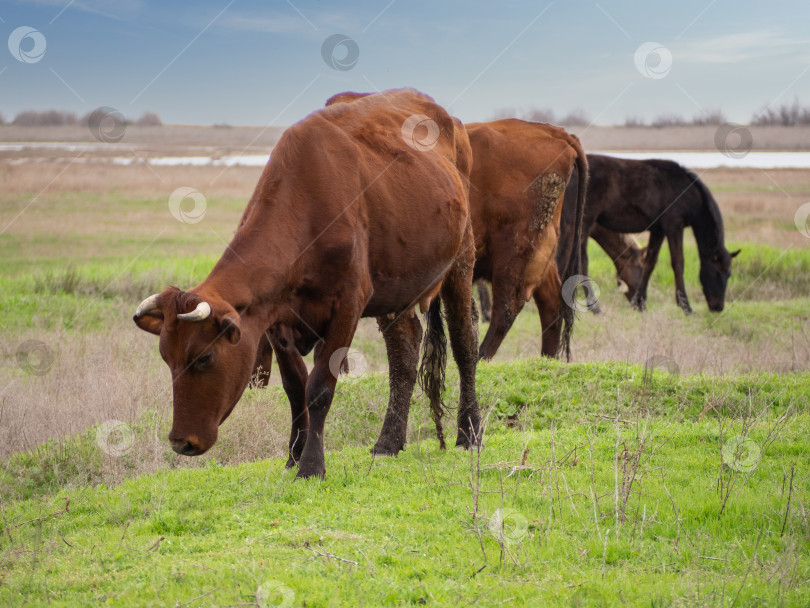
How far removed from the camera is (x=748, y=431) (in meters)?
6.73

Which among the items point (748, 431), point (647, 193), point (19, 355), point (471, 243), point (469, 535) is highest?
point (647, 193)

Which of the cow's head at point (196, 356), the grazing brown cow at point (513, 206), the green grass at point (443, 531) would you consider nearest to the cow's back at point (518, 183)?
the grazing brown cow at point (513, 206)

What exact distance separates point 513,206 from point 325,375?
482 cm

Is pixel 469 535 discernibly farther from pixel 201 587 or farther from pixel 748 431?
pixel 748 431

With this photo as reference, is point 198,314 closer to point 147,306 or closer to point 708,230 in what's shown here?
point 147,306

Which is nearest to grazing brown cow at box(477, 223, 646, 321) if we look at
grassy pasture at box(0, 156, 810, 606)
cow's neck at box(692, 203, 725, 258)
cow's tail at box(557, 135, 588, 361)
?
cow's neck at box(692, 203, 725, 258)

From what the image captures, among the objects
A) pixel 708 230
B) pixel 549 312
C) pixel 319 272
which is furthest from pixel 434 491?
pixel 708 230

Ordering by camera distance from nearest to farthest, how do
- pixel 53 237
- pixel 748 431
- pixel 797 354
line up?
pixel 748 431
pixel 797 354
pixel 53 237

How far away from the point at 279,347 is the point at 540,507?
2.00 meters

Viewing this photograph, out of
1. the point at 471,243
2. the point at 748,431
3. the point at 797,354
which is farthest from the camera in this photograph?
the point at 797,354

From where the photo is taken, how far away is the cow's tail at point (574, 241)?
1102cm

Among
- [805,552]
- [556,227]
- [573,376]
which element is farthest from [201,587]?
[556,227]

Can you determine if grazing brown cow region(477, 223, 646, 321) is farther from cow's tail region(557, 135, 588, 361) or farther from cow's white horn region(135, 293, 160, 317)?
cow's white horn region(135, 293, 160, 317)

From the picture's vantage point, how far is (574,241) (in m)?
12.0
